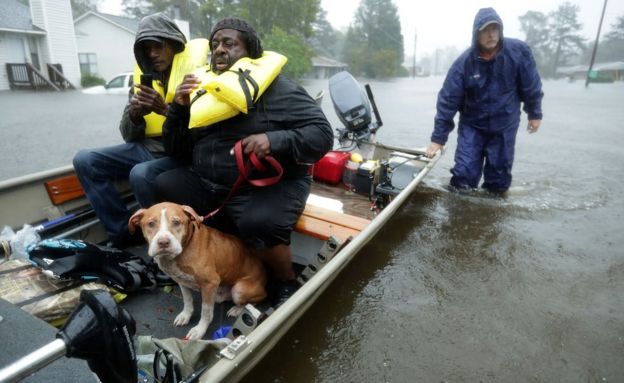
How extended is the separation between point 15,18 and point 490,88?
28037mm

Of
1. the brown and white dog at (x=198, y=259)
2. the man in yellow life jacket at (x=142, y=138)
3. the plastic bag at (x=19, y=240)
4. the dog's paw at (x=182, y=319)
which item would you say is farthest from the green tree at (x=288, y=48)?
the dog's paw at (x=182, y=319)

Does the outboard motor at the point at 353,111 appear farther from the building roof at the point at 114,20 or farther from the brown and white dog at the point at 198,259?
the building roof at the point at 114,20

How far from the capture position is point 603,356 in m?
2.79

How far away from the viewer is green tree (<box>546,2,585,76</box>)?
86812mm

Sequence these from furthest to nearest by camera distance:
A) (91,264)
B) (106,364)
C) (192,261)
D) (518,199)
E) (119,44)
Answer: (119,44), (518,199), (91,264), (192,261), (106,364)

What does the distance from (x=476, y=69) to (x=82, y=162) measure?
4.58 metres

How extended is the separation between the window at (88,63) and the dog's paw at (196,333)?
29949 mm

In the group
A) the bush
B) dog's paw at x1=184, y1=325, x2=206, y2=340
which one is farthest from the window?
dog's paw at x1=184, y1=325, x2=206, y2=340

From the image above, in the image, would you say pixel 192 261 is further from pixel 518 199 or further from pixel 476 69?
pixel 518 199

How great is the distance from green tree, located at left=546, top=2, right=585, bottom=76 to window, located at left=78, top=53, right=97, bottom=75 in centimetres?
8836

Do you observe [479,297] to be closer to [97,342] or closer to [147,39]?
[97,342]

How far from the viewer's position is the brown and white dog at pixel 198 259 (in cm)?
228

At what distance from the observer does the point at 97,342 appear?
3.83 ft

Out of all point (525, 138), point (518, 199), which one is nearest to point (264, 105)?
point (518, 199)
